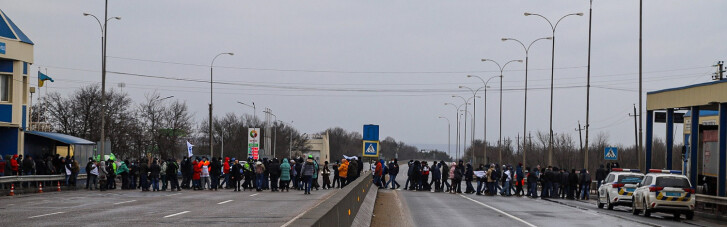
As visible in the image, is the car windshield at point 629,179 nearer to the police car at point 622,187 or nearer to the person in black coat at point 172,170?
the police car at point 622,187

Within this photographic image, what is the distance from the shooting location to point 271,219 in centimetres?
2206

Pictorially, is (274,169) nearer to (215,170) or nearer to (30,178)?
(215,170)

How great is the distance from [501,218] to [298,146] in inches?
5262

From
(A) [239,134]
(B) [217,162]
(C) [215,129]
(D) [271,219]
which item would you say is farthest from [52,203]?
(C) [215,129]

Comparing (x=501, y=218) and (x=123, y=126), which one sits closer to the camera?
(x=501, y=218)

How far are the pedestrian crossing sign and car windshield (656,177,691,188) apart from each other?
944 inches

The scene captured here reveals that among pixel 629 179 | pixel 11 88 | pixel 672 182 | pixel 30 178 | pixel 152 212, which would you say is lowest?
pixel 152 212

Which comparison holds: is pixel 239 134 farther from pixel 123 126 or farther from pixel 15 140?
pixel 15 140

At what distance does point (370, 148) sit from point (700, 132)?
20169 millimetres

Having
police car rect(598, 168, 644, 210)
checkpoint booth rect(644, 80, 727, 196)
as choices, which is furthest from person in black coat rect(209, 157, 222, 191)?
checkpoint booth rect(644, 80, 727, 196)

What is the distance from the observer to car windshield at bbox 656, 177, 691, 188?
29.0 meters

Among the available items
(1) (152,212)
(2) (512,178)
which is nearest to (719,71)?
(2) (512,178)

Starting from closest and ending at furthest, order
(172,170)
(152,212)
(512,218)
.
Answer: (152,212) → (512,218) → (172,170)

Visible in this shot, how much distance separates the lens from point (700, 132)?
1448 inches
